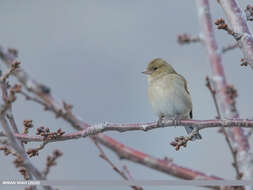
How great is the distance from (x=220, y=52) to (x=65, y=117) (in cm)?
111

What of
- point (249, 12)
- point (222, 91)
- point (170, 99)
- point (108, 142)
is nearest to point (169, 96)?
point (170, 99)

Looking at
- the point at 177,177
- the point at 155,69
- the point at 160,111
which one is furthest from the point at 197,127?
the point at 155,69

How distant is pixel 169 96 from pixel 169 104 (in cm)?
6

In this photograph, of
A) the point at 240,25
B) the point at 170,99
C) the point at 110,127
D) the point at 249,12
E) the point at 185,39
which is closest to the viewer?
the point at 110,127

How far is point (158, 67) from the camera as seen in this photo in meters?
2.96

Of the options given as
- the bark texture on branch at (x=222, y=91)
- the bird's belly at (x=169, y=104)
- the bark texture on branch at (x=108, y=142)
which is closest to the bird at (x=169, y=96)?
the bird's belly at (x=169, y=104)

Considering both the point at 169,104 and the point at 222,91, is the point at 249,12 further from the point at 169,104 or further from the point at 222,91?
the point at 169,104

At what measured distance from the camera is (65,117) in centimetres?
137

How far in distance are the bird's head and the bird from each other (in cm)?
3

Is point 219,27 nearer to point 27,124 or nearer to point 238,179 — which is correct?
point 238,179

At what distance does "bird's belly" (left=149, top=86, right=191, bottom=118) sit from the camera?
262cm

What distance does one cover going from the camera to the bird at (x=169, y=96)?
2.62 meters

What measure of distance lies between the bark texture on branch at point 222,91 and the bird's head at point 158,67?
624 mm

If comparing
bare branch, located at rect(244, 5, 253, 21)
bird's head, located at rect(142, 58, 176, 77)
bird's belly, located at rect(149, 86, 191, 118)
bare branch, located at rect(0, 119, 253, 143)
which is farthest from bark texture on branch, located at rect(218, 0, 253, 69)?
bird's head, located at rect(142, 58, 176, 77)
